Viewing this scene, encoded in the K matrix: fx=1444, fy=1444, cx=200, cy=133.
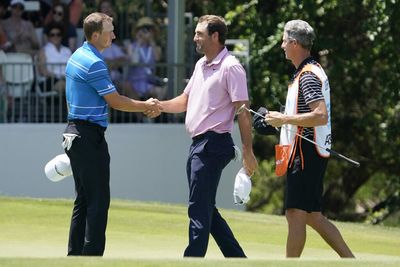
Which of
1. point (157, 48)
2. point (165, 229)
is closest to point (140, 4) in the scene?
point (157, 48)

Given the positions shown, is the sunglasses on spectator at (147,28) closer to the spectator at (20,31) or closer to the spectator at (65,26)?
the spectator at (65,26)

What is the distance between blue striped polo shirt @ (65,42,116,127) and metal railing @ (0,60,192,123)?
9.70m

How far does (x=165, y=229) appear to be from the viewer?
13477 mm

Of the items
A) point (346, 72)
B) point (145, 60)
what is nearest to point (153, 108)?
point (145, 60)

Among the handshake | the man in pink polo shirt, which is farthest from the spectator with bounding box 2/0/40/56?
the man in pink polo shirt

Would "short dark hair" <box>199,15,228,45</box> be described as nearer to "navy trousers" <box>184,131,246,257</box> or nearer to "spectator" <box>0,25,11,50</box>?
"navy trousers" <box>184,131,246,257</box>

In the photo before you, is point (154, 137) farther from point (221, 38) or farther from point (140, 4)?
point (221, 38)

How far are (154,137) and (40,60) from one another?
2.18 metres

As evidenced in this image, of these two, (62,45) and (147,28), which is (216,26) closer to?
(62,45)

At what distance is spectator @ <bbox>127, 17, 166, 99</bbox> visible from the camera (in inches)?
795

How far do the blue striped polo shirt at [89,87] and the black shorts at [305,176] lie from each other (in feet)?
4.56

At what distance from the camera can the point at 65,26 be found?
2044 centimetres

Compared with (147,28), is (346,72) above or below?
below

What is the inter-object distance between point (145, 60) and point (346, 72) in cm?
595
